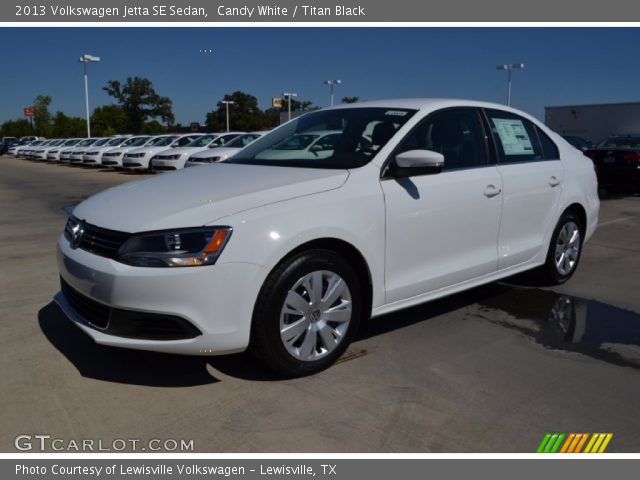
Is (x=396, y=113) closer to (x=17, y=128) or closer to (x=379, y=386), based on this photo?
(x=379, y=386)

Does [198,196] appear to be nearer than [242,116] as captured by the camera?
Yes

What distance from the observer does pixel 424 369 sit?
348cm

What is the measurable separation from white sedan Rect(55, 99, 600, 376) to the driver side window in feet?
0.03

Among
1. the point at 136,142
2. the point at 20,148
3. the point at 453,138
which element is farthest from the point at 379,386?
the point at 20,148

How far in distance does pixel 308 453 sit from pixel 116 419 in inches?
39.1

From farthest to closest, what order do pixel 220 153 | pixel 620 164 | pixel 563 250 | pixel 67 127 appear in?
pixel 67 127 < pixel 220 153 < pixel 620 164 < pixel 563 250

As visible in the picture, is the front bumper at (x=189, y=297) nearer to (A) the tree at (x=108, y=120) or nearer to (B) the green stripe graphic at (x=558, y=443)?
(B) the green stripe graphic at (x=558, y=443)

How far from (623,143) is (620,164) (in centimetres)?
104

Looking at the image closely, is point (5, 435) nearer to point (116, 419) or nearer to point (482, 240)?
point (116, 419)

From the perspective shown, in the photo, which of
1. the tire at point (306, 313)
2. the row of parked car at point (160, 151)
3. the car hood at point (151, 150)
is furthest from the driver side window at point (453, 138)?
the car hood at point (151, 150)

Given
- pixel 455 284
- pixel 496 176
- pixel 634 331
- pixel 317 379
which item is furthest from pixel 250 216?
pixel 634 331

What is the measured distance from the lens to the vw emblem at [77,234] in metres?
3.33

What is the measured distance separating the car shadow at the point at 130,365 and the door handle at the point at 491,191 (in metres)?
2.25

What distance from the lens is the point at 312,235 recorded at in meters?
3.13
